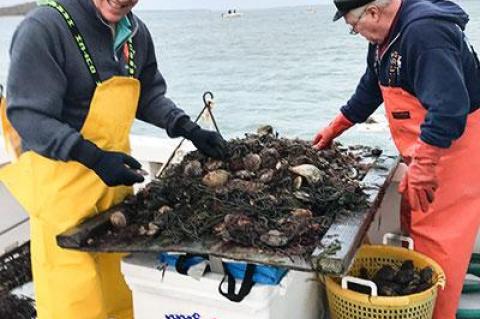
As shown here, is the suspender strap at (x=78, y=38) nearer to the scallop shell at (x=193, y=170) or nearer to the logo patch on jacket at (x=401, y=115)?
the scallop shell at (x=193, y=170)

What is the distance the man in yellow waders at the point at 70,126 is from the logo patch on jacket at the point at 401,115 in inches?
39.1

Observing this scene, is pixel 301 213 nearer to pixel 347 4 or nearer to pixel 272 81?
pixel 347 4

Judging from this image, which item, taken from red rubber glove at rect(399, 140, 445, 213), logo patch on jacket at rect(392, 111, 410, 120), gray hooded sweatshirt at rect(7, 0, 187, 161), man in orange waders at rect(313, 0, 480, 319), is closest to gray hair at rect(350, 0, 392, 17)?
man in orange waders at rect(313, 0, 480, 319)

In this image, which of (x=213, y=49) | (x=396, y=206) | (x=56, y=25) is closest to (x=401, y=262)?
(x=396, y=206)

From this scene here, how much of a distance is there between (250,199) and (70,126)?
662 millimetres

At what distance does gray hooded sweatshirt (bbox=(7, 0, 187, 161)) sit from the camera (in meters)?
1.84

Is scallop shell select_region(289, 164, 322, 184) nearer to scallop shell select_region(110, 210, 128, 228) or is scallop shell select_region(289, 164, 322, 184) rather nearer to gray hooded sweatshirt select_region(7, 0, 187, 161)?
scallop shell select_region(110, 210, 128, 228)

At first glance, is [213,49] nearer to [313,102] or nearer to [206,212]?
[313,102]

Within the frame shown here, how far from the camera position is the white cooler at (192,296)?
1.82 m

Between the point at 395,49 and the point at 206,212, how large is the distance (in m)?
0.92

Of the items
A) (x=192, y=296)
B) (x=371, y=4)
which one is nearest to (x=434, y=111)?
(x=371, y=4)

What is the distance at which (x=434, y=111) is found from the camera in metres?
1.97

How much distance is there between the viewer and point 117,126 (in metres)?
2.11

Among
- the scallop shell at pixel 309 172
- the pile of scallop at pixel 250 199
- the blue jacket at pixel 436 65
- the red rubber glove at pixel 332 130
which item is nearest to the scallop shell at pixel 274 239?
the pile of scallop at pixel 250 199
